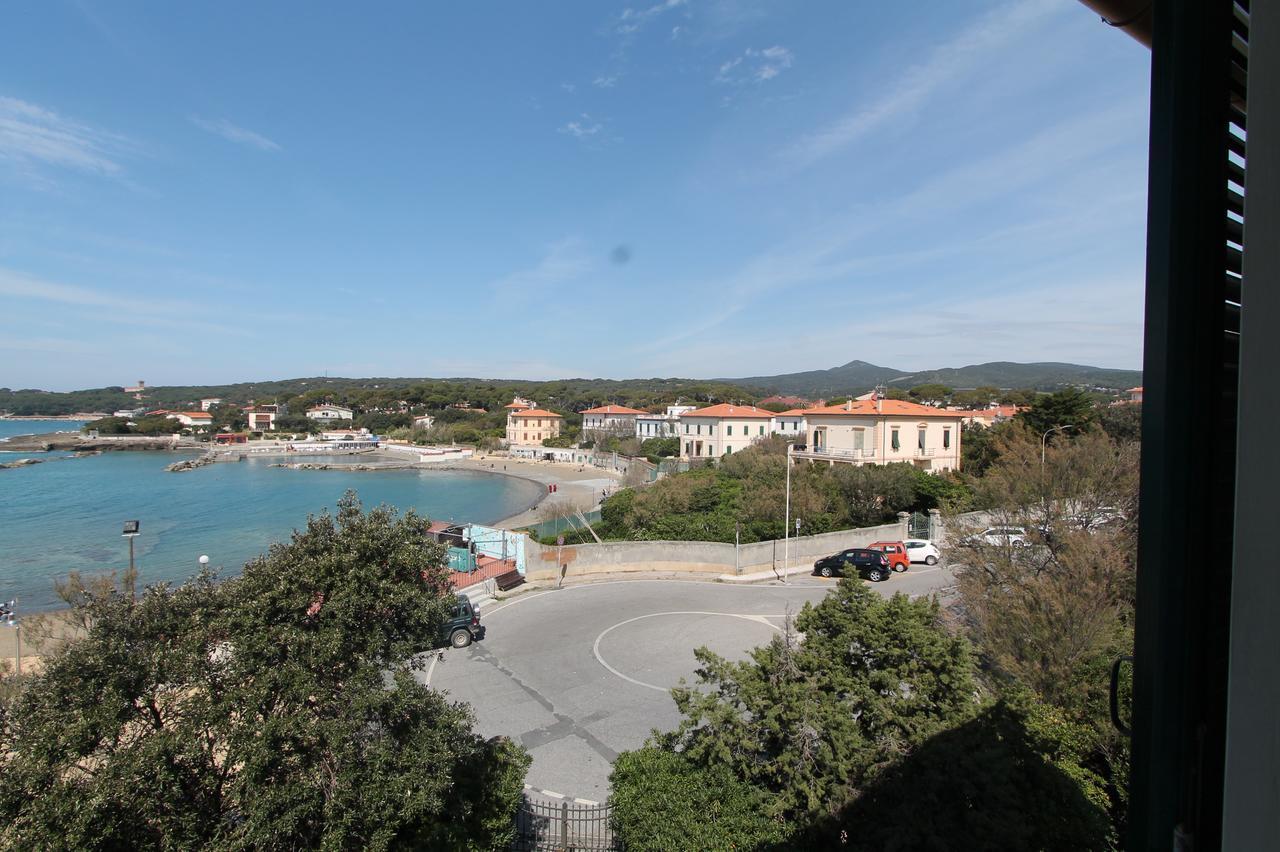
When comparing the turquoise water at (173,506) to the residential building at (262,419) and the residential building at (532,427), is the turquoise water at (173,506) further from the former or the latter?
the residential building at (262,419)

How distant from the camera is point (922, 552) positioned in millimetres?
21922

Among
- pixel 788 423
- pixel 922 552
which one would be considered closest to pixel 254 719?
pixel 922 552

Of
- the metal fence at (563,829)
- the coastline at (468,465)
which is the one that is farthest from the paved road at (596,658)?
the coastline at (468,465)

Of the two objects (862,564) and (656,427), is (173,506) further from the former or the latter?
(862,564)

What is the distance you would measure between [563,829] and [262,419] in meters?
135

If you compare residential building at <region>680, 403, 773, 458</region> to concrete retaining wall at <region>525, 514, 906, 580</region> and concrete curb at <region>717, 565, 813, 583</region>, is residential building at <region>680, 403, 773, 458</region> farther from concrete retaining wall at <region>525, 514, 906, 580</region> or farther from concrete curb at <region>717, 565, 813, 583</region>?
concrete curb at <region>717, 565, 813, 583</region>


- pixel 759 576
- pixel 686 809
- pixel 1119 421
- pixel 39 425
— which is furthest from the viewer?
pixel 39 425

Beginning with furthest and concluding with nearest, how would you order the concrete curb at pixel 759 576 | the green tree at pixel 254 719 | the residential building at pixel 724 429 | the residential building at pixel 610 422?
1. the residential building at pixel 610 422
2. the residential building at pixel 724 429
3. the concrete curb at pixel 759 576
4. the green tree at pixel 254 719

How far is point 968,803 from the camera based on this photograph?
18.6ft

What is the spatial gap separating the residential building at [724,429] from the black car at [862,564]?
34502 mm

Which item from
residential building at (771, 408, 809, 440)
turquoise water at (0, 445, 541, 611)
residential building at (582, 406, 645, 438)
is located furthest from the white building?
residential building at (771, 408, 809, 440)

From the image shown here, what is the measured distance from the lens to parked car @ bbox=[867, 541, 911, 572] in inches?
827

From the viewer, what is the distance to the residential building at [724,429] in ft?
185

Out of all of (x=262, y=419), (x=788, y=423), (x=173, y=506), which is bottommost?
(x=173, y=506)
